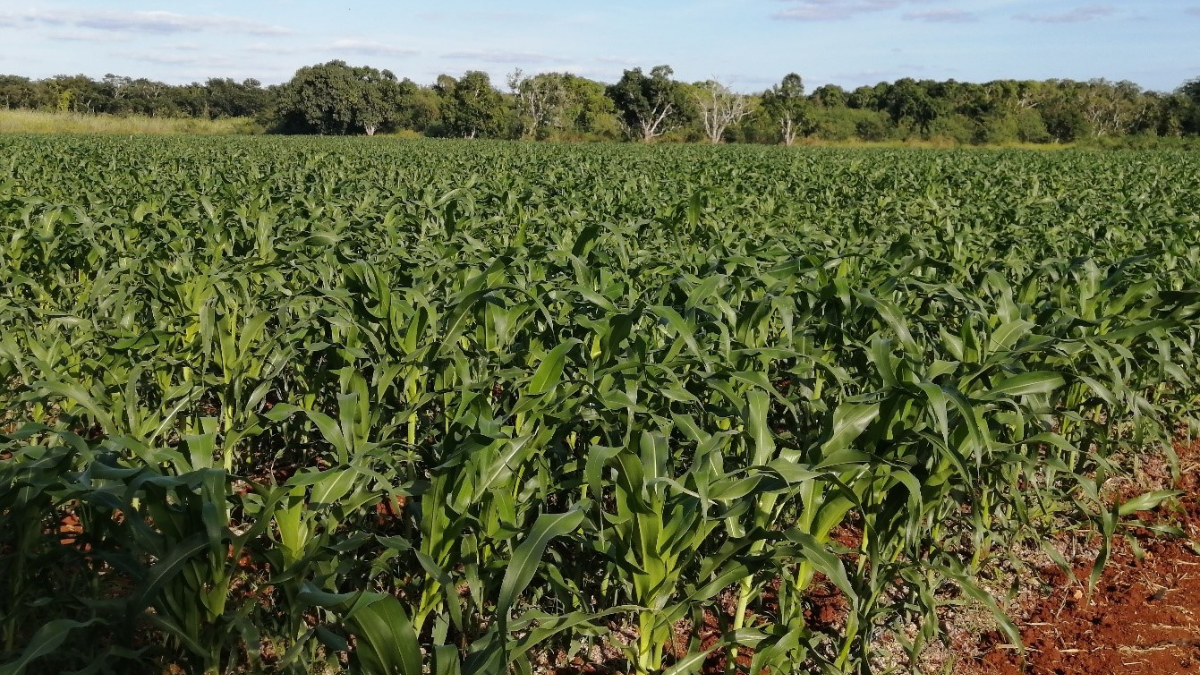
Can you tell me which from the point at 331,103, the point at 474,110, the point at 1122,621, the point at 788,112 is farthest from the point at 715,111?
the point at 1122,621

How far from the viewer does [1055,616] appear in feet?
11.6

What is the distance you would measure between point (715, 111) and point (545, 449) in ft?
244

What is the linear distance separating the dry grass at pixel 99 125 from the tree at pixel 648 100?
28.9 meters

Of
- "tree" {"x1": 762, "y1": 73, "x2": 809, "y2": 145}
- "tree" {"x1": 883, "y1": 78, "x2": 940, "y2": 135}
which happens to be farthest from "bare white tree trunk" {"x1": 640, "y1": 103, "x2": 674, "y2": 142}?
"tree" {"x1": 883, "y1": 78, "x2": 940, "y2": 135}

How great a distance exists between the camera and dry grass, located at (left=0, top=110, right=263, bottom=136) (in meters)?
49.8

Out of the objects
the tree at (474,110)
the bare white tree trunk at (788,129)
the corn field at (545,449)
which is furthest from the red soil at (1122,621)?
the tree at (474,110)

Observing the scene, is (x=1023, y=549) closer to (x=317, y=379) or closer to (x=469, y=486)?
(x=469, y=486)

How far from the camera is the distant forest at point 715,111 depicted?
62500 millimetres

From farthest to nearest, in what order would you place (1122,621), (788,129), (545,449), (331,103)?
(331,103), (788,129), (1122,621), (545,449)

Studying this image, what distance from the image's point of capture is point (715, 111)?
244 feet

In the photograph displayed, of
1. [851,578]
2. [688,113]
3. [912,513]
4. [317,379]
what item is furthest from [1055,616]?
[688,113]

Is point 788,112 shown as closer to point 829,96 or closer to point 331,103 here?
point 829,96

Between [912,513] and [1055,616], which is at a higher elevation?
[912,513]

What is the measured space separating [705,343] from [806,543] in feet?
5.10
